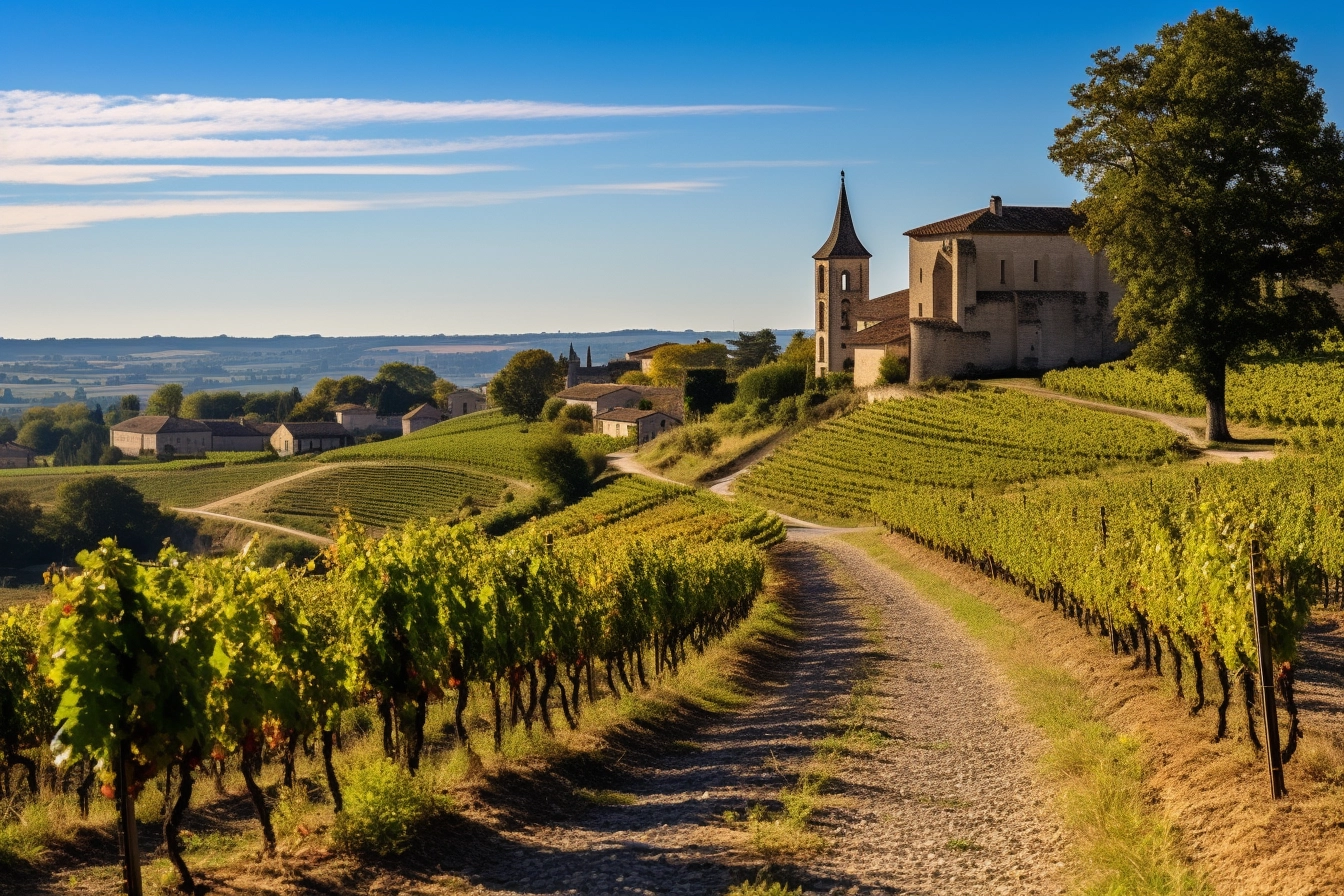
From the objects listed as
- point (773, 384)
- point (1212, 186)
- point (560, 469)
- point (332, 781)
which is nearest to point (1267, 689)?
point (332, 781)

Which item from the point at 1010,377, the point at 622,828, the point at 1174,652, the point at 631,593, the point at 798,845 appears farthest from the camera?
the point at 1010,377

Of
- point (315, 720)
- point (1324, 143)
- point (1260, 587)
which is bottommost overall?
point (315, 720)

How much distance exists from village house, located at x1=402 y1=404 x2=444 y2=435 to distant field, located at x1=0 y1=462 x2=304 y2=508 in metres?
34.1

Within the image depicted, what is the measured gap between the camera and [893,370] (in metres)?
64.4

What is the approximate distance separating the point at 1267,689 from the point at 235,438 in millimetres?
127353

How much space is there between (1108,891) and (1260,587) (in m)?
3.36

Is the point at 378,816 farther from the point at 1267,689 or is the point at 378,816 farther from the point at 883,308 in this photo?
the point at 883,308

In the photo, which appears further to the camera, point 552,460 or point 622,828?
point 552,460

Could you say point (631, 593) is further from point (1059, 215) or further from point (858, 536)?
point (1059, 215)

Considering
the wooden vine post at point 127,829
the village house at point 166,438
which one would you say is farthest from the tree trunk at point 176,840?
the village house at point 166,438

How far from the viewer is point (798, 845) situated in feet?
31.7

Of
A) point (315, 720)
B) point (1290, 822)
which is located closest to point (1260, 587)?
point (1290, 822)

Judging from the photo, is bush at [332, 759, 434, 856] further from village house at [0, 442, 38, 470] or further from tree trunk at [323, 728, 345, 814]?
village house at [0, 442, 38, 470]

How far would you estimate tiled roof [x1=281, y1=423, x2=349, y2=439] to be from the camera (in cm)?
11975
